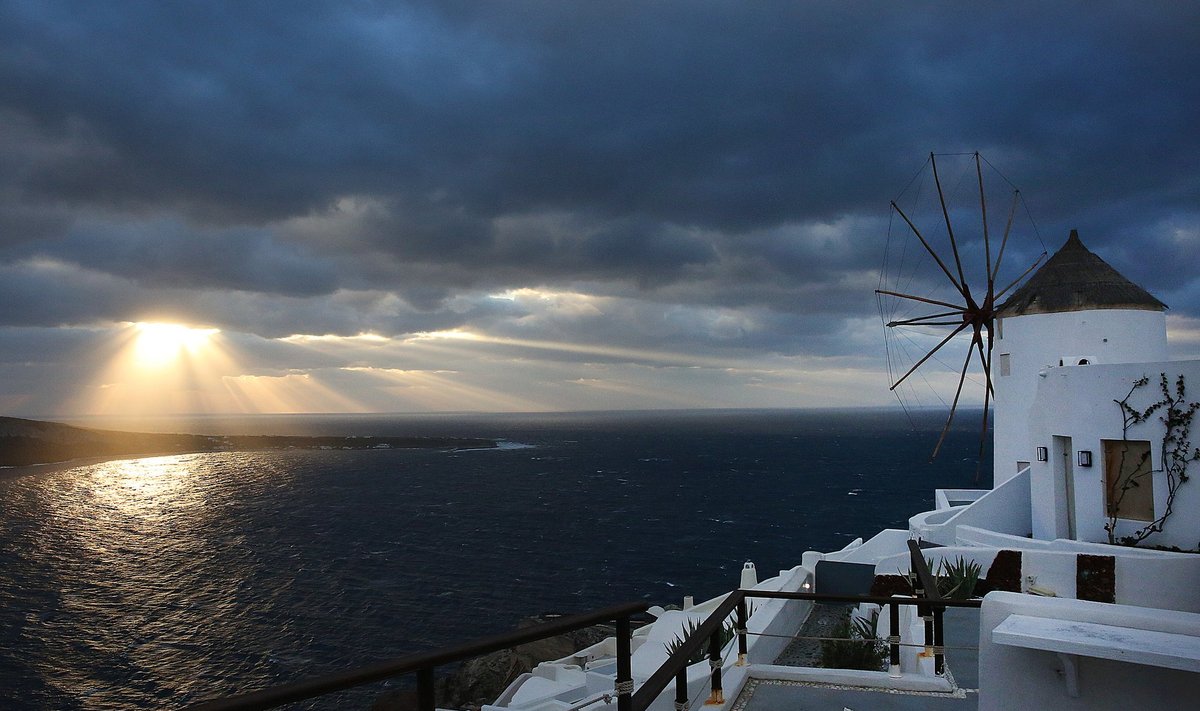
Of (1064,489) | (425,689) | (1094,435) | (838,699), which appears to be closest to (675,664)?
(425,689)

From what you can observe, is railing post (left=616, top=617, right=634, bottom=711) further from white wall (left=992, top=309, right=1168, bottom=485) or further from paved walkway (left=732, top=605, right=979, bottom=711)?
white wall (left=992, top=309, right=1168, bottom=485)

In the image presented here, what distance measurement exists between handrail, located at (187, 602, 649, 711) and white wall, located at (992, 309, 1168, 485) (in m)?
21.6

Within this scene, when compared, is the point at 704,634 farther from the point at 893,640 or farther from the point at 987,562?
the point at 987,562

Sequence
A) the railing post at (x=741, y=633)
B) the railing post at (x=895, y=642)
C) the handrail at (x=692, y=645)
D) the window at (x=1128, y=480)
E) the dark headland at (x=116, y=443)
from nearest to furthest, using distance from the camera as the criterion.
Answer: the handrail at (x=692, y=645), the railing post at (x=741, y=633), the railing post at (x=895, y=642), the window at (x=1128, y=480), the dark headland at (x=116, y=443)

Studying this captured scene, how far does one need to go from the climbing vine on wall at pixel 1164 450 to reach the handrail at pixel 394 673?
16.4 m

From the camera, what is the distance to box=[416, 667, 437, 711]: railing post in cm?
287

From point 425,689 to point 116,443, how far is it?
20381cm

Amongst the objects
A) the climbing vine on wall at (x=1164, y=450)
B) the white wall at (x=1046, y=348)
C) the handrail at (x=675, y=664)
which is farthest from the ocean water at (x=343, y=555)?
the handrail at (x=675, y=664)

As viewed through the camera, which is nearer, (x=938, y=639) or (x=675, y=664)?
(x=675, y=664)

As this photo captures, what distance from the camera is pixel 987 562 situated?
1675cm

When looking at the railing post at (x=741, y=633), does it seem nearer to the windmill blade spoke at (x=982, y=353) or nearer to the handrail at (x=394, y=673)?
the handrail at (x=394, y=673)

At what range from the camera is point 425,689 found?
2.89 m

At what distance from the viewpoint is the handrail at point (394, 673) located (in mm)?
2267

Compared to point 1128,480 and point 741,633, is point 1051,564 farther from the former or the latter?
point 741,633
